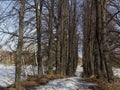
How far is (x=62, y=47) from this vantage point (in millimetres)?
36438

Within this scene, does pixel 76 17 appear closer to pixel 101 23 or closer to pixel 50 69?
Answer: pixel 50 69

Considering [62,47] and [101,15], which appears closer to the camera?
[101,15]

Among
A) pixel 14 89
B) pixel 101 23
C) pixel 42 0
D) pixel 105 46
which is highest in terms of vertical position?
pixel 42 0

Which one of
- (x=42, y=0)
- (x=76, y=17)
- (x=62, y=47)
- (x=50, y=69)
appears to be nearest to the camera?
(x=42, y=0)

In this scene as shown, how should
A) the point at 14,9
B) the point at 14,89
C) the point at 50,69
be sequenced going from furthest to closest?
the point at 50,69
the point at 14,9
the point at 14,89

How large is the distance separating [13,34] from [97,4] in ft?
20.2

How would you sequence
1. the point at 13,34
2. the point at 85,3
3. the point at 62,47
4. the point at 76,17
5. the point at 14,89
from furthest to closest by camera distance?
the point at 76,17, the point at 85,3, the point at 62,47, the point at 13,34, the point at 14,89

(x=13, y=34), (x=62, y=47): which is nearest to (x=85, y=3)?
(x=62, y=47)

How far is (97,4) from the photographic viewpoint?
20.8m

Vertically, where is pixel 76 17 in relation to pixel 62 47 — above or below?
above

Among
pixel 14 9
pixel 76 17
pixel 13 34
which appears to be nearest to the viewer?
pixel 14 9

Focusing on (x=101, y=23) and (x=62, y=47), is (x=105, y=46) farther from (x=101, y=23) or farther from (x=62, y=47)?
(x=62, y=47)

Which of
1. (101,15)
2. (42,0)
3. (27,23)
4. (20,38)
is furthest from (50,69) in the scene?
(20,38)

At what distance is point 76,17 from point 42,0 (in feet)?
63.9
